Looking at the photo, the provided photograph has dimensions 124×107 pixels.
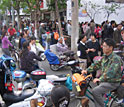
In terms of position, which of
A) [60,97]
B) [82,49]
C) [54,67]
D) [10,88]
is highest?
[82,49]

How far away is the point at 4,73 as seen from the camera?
411cm

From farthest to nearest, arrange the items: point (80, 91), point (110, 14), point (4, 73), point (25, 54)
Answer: point (110, 14), point (25, 54), point (4, 73), point (80, 91)

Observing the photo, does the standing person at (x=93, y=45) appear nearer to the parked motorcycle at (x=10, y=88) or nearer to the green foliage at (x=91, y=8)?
the parked motorcycle at (x=10, y=88)

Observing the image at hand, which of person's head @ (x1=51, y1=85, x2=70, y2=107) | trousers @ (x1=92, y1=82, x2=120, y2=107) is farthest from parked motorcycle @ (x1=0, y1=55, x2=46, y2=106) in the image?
trousers @ (x1=92, y1=82, x2=120, y2=107)

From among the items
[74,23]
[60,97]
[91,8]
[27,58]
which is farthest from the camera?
[91,8]

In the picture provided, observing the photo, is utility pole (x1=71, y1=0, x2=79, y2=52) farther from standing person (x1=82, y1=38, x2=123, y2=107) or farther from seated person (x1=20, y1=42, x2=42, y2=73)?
standing person (x1=82, y1=38, x2=123, y2=107)

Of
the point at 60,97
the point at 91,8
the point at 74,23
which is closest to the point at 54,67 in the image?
the point at 74,23

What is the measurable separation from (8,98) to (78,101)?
4.63 ft

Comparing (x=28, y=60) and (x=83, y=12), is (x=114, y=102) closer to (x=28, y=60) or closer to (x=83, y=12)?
(x=28, y=60)

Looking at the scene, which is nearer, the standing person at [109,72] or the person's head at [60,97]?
the person's head at [60,97]

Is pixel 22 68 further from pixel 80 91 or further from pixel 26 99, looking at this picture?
pixel 80 91

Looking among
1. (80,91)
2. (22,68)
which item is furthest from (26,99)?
(22,68)

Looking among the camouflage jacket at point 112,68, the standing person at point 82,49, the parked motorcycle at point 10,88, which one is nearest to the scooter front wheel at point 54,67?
the standing person at point 82,49

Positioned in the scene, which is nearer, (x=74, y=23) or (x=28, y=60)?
(x=28, y=60)
